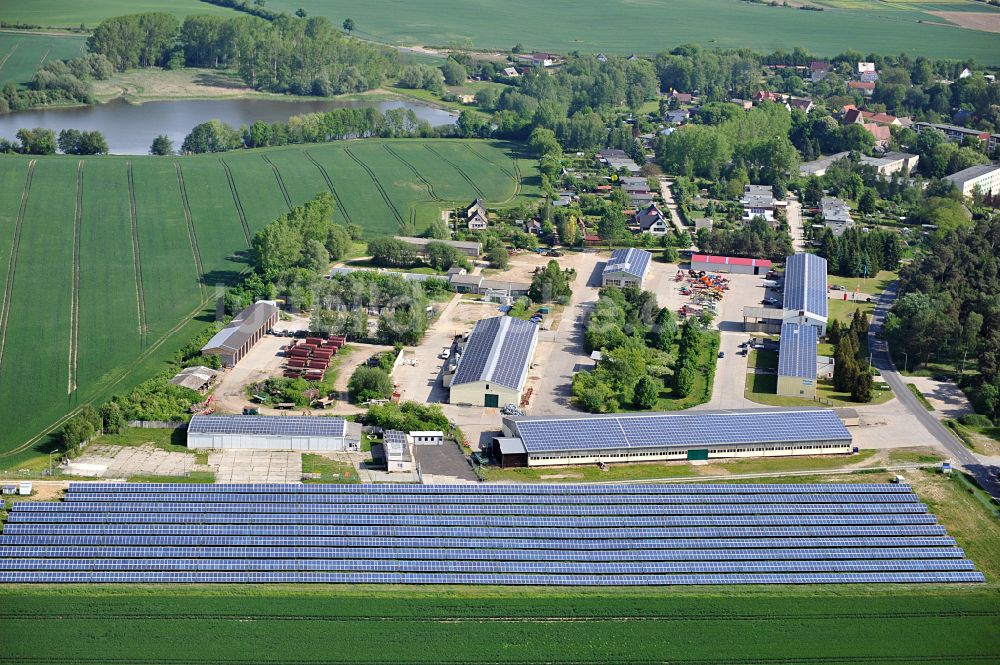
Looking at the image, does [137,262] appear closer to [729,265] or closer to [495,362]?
[495,362]

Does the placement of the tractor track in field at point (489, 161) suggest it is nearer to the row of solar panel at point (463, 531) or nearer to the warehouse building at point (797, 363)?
the warehouse building at point (797, 363)

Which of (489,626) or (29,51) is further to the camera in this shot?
(29,51)

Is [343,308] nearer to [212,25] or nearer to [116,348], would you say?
[116,348]

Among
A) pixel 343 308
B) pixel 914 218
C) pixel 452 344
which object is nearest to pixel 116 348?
pixel 343 308

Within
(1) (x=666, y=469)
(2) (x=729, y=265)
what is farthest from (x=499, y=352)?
(2) (x=729, y=265)

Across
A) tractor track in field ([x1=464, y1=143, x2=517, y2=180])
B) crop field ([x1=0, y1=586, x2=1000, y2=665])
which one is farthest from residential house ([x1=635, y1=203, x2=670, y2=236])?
crop field ([x1=0, y1=586, x2=1000, y2=665])

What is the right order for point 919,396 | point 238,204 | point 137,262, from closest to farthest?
point 919,396 → point 137,262 → point 238,204

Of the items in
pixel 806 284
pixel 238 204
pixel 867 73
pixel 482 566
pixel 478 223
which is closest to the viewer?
pixel 482 566
